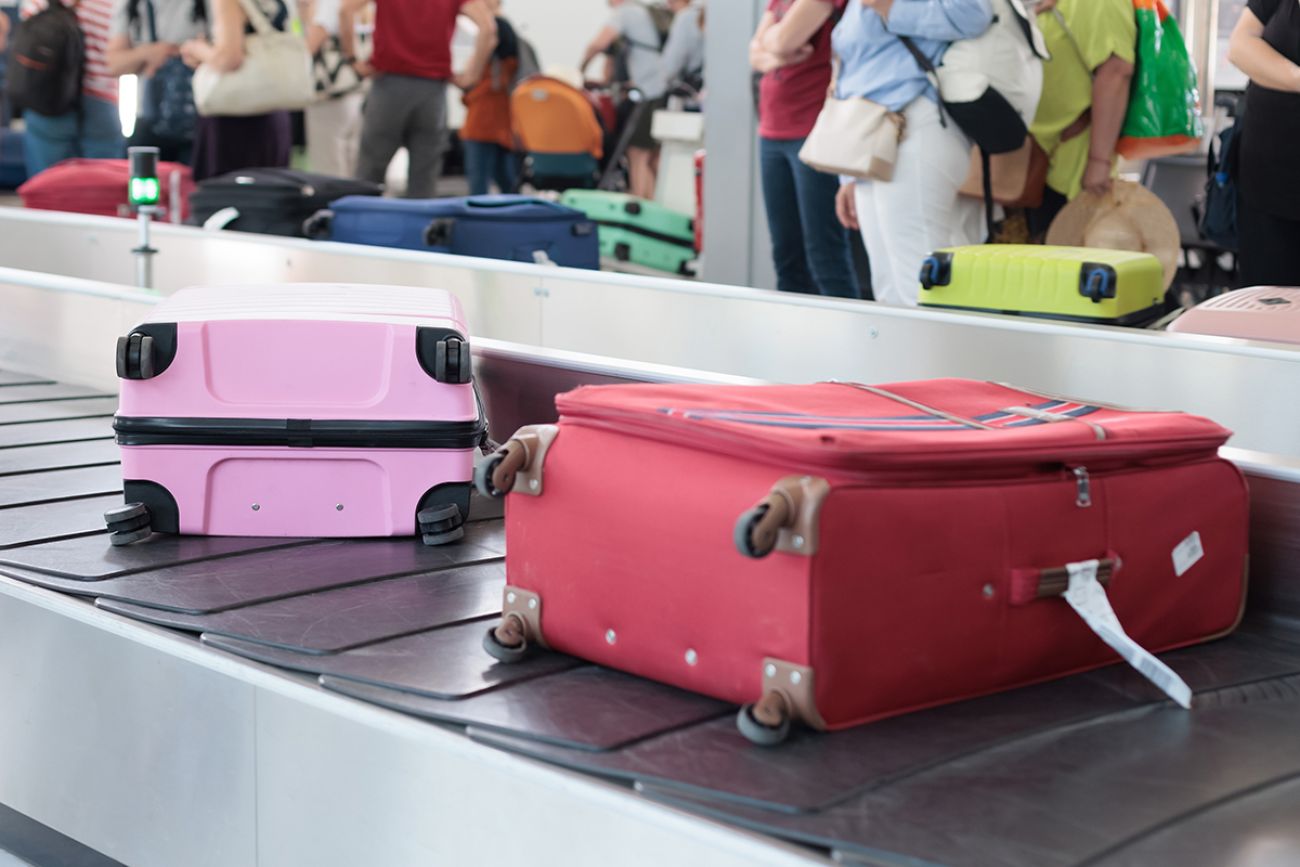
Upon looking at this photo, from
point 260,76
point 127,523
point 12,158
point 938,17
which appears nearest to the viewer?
point 127,523

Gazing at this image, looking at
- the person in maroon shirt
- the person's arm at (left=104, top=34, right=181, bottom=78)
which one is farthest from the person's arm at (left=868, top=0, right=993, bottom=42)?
the person's arm at (left=104, top=34, right=181, bottom=78)

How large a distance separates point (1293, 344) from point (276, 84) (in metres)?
4.57

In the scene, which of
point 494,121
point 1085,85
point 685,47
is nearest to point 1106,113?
point 1085,85

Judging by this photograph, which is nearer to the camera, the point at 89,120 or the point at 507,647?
the point at 507,647

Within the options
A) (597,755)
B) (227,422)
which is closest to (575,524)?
(597,755)

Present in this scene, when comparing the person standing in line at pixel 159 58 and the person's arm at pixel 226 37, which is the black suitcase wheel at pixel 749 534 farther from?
the person standing in line at pixel 159 58

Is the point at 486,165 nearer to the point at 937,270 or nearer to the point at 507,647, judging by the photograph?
the point at 937,270

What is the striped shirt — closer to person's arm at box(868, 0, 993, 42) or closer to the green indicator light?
the green indicator light

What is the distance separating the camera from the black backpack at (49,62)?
6855 mm


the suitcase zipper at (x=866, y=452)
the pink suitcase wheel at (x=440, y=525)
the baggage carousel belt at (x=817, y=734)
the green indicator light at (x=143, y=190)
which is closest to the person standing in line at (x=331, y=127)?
the green indicator light at (x=143, y=190)

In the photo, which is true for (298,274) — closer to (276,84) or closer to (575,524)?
(276,84)

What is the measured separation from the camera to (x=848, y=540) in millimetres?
1171

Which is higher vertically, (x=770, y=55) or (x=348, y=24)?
(x=348, y=24)

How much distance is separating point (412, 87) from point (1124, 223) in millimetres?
3488
